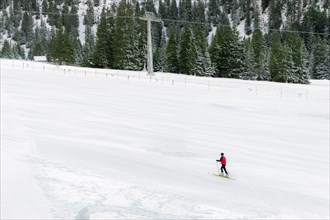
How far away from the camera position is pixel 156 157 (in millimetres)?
17625

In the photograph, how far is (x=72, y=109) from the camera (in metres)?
28.1

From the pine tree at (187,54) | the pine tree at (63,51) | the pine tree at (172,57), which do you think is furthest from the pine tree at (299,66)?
the pine tree at (63,51)

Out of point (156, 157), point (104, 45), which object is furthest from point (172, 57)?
point (156, 157)

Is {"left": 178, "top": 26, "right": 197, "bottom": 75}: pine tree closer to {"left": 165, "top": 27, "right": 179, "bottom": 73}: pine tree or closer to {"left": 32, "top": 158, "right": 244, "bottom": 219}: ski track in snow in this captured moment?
{"left": 165, "top": 27, "right": 179, "bottom": 73}: pine tree

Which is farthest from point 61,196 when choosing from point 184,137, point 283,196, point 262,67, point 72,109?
point 262,67

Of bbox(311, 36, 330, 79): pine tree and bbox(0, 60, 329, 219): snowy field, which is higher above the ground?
bbox(311, 36, 330, 79): pine tree

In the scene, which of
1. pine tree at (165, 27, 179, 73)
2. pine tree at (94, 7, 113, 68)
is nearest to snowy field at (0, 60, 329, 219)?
pine tree at (94, 7, 113, 68)

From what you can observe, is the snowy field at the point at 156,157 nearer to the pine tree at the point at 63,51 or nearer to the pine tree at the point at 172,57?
the pine tree at the point at 63,51

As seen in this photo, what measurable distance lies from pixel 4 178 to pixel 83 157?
171 inches

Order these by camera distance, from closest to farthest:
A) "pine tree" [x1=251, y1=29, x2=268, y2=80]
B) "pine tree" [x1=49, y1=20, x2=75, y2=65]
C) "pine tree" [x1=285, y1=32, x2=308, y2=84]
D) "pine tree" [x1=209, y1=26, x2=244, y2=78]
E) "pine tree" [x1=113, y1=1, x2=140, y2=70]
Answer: "pine tree" [x1=285, y1=32, x2=308, y2=84], "pine tree" [x1=113, y1=1, x2=140, y2=70], "pine tree" [x1=209, y1=26, x2=244, y2=78], "pine tree" [x1=49, y1=20, x2=75, y2=65], "pine tree" [x1=251, y1=29, x2=268, y2=80]

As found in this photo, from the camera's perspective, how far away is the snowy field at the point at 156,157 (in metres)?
11.1

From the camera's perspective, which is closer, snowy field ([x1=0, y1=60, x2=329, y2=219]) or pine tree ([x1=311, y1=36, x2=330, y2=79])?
snowy field ([x1=0, y1=60, x2=329, y2=219])

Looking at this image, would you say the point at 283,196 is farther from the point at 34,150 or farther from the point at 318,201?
the point at 34,150

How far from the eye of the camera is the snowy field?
11148 millimetres
